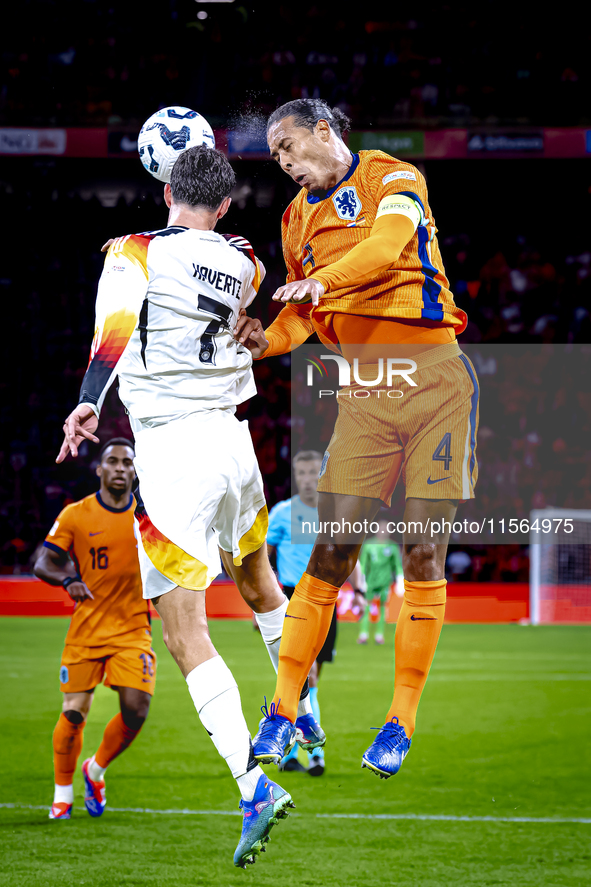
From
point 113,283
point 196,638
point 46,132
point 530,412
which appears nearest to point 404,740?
point 196,638

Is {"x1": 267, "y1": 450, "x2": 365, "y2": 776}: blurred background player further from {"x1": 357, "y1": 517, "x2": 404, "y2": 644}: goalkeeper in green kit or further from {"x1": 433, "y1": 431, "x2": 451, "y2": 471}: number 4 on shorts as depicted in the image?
{"x1": 357, "y1": 517, "x2": 404, "y2": 644}: goalkeeper in green kit

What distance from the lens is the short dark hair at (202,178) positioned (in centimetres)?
281

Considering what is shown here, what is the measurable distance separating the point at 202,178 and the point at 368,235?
0.50 m

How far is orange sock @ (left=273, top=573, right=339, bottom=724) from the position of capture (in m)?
2.83

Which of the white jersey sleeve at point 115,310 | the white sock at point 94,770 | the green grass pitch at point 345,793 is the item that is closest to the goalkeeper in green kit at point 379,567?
the green grass pitch at point 345,793

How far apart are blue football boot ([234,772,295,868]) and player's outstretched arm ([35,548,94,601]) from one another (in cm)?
405

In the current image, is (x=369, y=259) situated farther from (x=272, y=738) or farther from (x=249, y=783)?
(x=249, y=783)

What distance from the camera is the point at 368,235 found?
9.29ft

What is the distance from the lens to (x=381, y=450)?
110 inches

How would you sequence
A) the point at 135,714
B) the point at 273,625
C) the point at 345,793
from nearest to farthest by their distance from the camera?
the point at 273,625 → the point at 135,714 → the point at 345,793

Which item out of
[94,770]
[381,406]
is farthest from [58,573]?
[381,406]

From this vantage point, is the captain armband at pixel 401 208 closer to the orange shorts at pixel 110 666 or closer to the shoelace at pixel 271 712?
the shoelace at pixel 271 712

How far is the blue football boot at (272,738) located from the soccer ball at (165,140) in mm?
1610

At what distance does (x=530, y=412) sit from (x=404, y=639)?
9051mm
